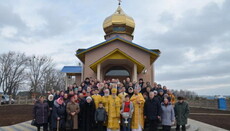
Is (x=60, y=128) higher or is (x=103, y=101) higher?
(x=103, y=101)

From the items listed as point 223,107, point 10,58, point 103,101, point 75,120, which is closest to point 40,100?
point 75,120

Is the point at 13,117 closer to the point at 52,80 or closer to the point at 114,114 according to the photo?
the point at 114,114

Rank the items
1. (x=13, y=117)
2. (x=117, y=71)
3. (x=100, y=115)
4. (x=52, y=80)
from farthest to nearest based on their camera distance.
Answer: (x=52, y=80) < (x=117, y=71) < (x=13, y=117) < (x=100, y=115)

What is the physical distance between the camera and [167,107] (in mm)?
6605

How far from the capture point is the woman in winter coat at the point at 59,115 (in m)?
6.64

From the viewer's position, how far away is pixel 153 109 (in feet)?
21.2

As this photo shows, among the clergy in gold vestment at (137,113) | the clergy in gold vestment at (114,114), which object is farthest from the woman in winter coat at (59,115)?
the clergy in gold vestment at (137,113)

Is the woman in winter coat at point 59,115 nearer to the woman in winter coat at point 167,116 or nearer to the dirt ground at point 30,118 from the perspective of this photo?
the woman in winter coat at point 167,116

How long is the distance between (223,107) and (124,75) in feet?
45.3

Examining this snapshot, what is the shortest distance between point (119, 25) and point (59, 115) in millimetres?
14284

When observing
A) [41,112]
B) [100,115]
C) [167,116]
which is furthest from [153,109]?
[41,112]

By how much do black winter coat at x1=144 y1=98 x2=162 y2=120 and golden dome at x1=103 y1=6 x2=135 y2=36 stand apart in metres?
13.5

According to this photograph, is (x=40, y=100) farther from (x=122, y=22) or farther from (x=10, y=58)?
(x=10, y=58)

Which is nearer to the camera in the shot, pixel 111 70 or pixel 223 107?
pixel 111 70
